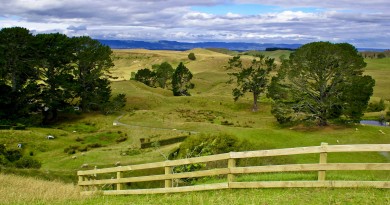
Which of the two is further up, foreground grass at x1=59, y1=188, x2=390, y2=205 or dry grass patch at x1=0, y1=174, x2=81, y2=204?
foreground grass at x1=59, y1=188, x2=390, y2=205

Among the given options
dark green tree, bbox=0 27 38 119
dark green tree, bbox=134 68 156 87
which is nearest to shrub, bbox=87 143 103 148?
dark green tree, bbox=0 27 38 119

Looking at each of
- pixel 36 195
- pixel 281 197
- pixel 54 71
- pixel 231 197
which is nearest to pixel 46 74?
pixel 54 71

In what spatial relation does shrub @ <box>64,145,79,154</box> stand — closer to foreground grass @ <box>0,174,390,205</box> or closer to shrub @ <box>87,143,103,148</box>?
shrub @ <box>87,143,103,148</box>

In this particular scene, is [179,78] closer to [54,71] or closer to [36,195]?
[54,71]

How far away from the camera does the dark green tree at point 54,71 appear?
76000 mm

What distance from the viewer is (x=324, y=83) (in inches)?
2311

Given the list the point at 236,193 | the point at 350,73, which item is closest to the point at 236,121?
the point at 350,73

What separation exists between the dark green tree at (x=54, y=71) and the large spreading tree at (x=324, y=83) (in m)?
40.1

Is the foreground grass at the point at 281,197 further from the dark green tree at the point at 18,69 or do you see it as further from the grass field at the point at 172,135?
the dark green tree at the point at 18,69

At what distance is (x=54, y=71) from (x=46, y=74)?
201cm

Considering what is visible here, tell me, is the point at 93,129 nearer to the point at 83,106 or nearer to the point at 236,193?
A: the point at 83,106

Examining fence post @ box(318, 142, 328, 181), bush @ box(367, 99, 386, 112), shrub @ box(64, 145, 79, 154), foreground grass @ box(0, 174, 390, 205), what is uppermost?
fence post @ box(318, 142, 328, 181)

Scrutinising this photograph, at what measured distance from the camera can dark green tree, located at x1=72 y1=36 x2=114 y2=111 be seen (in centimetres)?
8112

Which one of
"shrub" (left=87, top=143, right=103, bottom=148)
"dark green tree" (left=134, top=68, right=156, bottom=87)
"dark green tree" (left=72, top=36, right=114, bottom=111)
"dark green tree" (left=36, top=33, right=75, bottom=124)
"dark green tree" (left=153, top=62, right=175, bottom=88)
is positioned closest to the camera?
"shrub" (left=87, top=143, right=103, bottom=148)
